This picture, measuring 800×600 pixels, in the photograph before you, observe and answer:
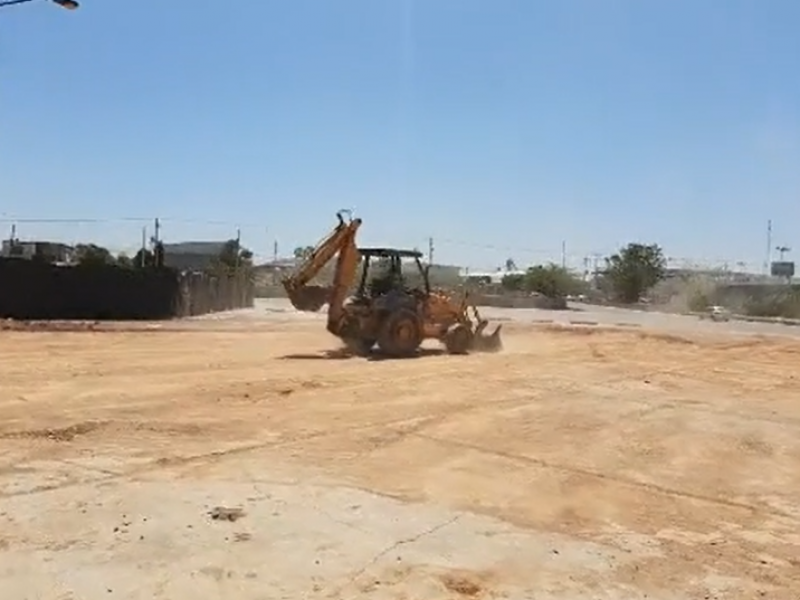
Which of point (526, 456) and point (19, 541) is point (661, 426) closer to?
point (526, 456)

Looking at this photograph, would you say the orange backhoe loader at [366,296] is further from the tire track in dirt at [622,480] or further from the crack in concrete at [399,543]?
the crack in concrete at [399,543]

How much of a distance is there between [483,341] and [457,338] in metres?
1.67

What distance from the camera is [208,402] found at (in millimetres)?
14422

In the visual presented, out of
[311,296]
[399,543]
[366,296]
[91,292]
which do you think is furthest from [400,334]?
[91,292]

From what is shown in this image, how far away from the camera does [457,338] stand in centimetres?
2469

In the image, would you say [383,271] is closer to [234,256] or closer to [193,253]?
[234,256]

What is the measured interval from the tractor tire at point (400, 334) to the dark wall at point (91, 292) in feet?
52.6

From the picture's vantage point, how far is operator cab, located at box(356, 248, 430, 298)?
75.3 ft

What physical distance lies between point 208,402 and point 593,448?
17.6 ft

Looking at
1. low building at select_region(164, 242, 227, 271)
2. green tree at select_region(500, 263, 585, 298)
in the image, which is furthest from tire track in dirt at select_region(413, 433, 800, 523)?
green tree at select_region(500, 263, 585, 298)

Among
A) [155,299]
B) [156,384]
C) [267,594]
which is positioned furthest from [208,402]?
[155,299]

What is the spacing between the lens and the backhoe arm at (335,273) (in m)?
22.7

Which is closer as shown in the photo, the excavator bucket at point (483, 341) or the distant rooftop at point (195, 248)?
the excavator bucket at point (483, 341)

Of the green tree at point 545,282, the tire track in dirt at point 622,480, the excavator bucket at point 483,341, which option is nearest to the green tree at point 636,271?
the green tree at point 545,282
